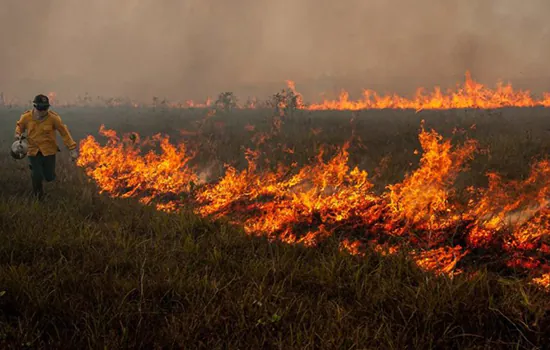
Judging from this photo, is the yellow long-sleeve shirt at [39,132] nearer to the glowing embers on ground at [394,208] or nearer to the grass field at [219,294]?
the grass field at [219,294]

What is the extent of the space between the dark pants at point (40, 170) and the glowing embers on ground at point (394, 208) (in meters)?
1.51

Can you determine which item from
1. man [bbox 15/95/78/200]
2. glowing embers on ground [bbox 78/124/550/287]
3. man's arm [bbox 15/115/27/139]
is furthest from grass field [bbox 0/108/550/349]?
man's arm [bbox 15/115/27/139]

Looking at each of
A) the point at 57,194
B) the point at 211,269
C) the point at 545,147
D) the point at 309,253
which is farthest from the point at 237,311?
the point at 545,147

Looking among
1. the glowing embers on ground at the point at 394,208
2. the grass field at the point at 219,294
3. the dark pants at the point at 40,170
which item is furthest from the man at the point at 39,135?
the glowing embers on ground at the point at 394,208

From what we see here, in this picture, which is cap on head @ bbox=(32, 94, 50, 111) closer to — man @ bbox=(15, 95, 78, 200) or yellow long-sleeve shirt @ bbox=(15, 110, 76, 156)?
man @ bbox=(15, 95, 78, 200)

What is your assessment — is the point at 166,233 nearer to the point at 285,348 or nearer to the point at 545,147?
the point at 285,348

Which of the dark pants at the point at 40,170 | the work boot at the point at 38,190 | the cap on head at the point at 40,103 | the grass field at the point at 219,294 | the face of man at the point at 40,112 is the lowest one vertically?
the grass field at the point at 219,294

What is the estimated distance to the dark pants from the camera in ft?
21.4

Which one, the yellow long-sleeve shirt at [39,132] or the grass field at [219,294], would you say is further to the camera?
the yellow long-sleeve shirt at [39,132]

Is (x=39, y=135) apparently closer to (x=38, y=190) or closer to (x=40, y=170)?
(x=40, y=170)

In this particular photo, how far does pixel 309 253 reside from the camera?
436 centimetres

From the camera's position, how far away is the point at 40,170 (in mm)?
6637

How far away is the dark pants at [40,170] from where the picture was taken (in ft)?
21.4

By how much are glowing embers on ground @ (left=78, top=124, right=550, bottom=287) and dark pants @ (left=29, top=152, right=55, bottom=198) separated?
1.51m
